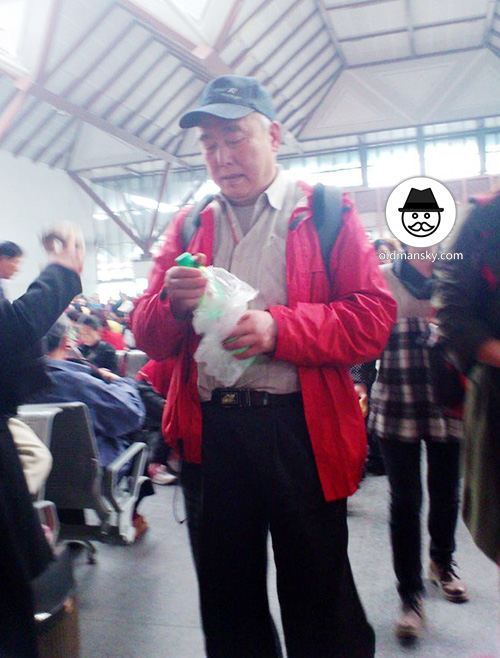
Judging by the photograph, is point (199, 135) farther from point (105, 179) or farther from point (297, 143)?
point (105, 179)

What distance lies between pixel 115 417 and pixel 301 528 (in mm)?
1977

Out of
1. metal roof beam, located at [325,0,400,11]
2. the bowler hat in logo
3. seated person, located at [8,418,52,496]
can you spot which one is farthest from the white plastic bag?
metal roof beam, located at [325,0,400,11]

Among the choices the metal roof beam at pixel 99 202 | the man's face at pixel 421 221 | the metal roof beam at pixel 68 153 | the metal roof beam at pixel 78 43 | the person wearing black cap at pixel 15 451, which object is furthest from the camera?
the metal roof beam at pixel 99 202

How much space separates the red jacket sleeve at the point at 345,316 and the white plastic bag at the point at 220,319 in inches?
3.4

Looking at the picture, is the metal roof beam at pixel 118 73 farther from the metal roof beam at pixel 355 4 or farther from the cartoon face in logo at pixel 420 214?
the cartoon face in logo at pixel 420 214

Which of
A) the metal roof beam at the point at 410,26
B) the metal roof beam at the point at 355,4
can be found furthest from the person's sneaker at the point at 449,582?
the metal roof beam at the point at 410,26

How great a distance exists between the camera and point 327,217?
1466 mm

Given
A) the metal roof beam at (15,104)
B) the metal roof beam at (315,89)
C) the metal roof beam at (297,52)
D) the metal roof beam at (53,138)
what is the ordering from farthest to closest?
the metal roof beam at (315,89)
the metal roof beam at (53,138)
the metal roof beam at (297,52)
the metal roof beam at (15,104)

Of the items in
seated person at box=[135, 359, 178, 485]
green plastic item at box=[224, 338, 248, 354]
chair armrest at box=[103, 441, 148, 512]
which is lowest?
chair armrest at box=[103, 441, 148, 512]

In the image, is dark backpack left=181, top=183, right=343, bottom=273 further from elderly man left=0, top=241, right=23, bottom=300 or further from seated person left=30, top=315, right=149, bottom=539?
elderly man left=0, top=241, right=23, bottom=300

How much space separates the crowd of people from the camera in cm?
135

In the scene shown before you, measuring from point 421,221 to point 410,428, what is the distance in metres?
2.42

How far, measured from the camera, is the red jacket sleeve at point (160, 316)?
1506 millimetres

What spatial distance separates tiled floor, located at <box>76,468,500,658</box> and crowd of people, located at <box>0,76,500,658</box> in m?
0.98
